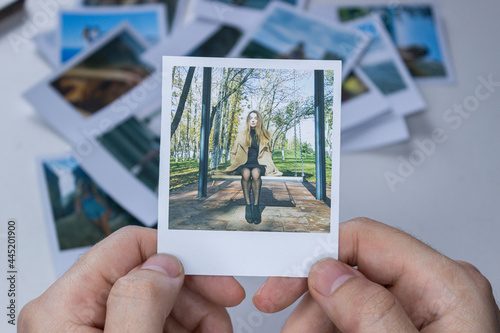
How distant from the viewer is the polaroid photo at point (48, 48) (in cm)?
121

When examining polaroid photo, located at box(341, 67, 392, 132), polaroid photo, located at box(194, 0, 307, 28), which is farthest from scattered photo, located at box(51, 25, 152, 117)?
polaroid photo, located at box(341, 67, 392, 132)

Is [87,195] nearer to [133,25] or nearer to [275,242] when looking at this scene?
[133,25]

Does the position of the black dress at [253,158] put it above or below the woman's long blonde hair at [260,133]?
below

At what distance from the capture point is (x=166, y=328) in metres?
0.65

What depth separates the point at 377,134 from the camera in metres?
1.17

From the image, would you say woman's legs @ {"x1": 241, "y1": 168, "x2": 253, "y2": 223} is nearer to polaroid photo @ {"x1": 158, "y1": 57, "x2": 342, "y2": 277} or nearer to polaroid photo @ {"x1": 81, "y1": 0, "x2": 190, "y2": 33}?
polaroid photo @ {"x1": 158, "y1": 57, "x2": 342, "y2": 277}

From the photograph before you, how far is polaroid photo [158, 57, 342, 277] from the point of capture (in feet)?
1.80

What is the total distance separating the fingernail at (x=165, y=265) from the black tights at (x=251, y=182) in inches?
5.2

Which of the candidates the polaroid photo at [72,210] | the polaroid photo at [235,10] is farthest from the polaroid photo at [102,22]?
the polaroid photo at [72,210]

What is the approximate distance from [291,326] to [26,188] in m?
0.86

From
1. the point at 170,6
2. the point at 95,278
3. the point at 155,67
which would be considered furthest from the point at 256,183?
the point at 170,6

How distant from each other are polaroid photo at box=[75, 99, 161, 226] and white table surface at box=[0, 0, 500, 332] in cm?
13

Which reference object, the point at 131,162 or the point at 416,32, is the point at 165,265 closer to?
the point at 131,162

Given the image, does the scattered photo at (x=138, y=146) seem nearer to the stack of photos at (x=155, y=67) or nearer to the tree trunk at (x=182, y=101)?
the stack of photos at (x=155, y=67)
